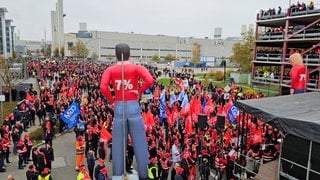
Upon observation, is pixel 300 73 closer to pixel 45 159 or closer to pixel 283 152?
pixel 283 152

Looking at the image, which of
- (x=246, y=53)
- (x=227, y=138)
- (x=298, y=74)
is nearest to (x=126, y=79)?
(x=298, y=74)

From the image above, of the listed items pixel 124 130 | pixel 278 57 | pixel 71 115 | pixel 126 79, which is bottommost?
pixel 71 115

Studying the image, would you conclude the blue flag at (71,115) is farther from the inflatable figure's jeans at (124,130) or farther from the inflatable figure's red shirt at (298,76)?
the inflatable figure's red shirt at (298,76)

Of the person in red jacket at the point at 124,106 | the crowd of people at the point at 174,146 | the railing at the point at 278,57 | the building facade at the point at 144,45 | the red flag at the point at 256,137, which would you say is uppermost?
the building facade at the point at 144,45

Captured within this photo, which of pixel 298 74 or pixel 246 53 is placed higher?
pixel 246 53

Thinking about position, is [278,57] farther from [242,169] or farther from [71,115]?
[242,169]

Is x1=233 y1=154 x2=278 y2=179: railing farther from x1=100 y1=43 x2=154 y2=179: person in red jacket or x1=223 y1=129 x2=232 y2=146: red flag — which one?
x1=100 y1=43 x2=154 y2=179: person in red jacket

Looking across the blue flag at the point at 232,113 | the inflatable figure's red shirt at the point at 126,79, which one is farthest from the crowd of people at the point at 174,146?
the inflatable figure's red shirt at the point at 126,79

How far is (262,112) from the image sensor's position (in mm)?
8523

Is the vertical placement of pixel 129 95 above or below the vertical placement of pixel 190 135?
above

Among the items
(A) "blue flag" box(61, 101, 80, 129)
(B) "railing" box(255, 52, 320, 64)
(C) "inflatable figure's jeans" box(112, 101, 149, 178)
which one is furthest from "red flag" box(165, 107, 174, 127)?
(B) "railing" box(255, 52, 320, 64)

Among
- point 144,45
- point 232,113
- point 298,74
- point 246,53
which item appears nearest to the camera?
point 298,74

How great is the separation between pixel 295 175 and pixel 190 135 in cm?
725

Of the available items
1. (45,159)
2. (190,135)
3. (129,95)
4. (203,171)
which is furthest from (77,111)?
(129,95)
